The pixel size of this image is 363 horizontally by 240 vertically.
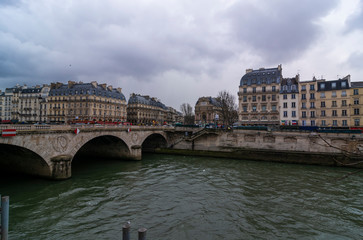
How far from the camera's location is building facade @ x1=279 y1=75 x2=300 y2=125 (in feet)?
158

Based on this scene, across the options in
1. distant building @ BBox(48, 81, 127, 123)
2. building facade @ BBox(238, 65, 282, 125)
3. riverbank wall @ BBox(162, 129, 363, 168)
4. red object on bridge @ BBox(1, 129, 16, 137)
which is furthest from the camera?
distant building @ BBox(48, 81, 127, 123)

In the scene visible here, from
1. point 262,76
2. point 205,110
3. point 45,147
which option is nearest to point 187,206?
point 45,147

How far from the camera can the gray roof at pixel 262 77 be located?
50.8 metres

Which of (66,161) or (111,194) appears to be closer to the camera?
(111,194)

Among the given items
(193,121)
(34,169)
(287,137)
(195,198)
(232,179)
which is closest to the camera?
(195,198)

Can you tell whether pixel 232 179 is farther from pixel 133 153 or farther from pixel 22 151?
pixel 22 151

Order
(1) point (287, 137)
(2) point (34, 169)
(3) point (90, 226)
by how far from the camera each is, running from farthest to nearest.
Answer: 1. (1) point (287, 137)
2. (2) point (34, 169)
3. (3) point (90, 226)

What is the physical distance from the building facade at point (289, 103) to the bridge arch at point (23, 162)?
1884 inches

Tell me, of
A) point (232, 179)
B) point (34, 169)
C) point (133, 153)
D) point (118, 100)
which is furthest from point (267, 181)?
point (118, 100)

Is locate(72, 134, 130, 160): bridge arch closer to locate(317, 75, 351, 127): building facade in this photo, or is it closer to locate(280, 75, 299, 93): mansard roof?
locate(280, 75, 299, 93): mansard roof

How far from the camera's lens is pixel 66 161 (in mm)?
18797

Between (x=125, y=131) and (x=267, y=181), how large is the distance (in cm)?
1936

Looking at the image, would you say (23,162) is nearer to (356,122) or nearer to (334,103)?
(334,103)

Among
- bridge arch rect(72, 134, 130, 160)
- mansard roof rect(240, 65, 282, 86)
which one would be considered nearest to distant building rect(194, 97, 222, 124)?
mansard roof rect(240, 65, 282, 86)
